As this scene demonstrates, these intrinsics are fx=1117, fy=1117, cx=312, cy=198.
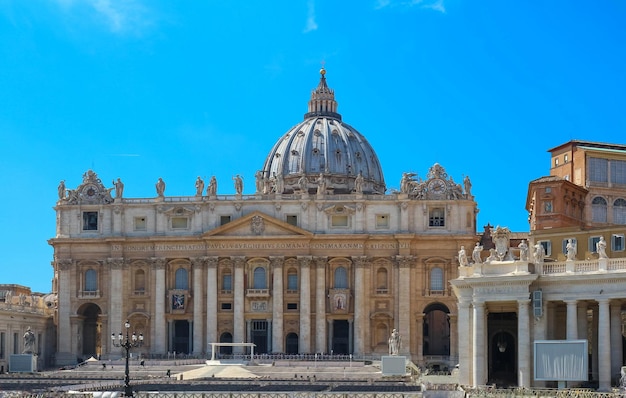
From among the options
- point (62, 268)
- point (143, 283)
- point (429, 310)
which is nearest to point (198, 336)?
point (143, 283)

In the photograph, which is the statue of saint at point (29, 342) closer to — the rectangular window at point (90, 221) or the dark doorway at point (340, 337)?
the rectangular window at point (90, 221)

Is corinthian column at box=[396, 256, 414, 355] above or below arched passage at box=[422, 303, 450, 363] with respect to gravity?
above

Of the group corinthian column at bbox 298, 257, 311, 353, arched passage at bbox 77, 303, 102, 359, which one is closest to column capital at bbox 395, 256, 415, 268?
corinthian column at bbox 298, 257, 311, 353

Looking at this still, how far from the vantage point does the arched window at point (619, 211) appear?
10221 cm

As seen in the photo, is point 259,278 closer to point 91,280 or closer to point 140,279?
point 140,279

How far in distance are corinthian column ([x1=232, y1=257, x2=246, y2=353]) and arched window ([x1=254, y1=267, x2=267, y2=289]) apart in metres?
1.68

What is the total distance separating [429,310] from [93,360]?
36.6 meters

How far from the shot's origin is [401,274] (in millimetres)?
115812

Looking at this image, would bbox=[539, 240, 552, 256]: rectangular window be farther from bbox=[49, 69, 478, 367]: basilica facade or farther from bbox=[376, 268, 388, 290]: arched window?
bbox=[376, 268, 388, 290]: arched window

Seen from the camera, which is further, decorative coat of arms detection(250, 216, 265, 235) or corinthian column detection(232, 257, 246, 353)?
decorative coat of arms detection(250, 216, 265, 235)

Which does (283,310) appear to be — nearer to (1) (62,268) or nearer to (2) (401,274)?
(2) (401,274)

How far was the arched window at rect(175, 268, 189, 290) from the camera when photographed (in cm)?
11956

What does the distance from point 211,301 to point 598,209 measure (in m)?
41.0

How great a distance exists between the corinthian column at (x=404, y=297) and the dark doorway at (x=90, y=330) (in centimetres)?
3356
